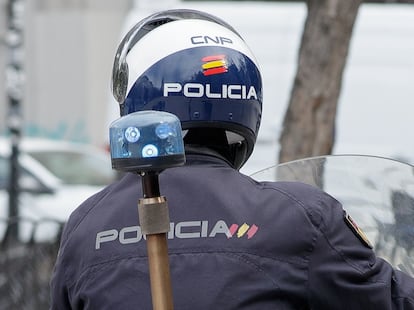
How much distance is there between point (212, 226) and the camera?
202 cm

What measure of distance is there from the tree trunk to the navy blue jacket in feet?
10.8

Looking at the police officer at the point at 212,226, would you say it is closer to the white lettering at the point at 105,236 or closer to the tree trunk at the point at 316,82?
the white lettering at the point at 105,236

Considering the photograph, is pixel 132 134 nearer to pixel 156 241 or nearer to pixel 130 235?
pixel 156 241

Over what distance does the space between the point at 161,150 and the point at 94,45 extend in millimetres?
20010

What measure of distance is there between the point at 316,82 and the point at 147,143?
3714mm

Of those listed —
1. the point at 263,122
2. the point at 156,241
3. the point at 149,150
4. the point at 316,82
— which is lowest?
the point at 263,122

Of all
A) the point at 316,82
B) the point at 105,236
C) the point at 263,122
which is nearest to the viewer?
the point at 105,236

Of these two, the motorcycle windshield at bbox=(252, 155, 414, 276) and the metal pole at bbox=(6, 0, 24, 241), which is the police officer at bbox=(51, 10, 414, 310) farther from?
the metal pole at bbox=(6, 0, 24, 241)

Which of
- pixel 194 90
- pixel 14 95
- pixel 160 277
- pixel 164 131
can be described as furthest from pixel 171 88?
pixel 14 95

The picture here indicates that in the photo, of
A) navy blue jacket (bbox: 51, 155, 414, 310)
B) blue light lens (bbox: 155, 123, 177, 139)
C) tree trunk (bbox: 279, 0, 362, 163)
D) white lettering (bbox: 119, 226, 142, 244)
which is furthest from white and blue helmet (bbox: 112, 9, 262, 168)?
tree trunk (bbox: 279, 0, 362, 163)

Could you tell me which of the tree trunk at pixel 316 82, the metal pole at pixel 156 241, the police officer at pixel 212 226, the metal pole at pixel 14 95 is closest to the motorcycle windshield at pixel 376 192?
the police officer at pixel 212 226

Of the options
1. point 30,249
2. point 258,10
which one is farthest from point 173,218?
point 258,10

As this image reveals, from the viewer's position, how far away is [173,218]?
204cm

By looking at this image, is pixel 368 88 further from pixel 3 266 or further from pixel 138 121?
pixel 138 121
